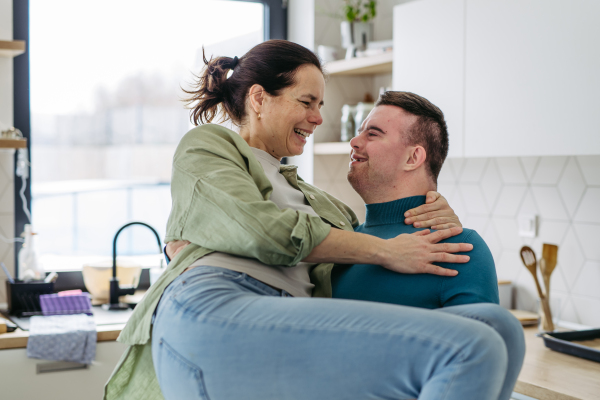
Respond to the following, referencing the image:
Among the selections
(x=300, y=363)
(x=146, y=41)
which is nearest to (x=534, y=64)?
(x=300, y=363)

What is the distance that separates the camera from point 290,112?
5.17ft

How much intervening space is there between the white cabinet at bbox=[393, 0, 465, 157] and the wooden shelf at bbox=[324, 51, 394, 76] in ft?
0.50

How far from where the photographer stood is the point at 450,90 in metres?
2.29

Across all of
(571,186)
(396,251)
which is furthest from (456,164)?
(396,251)

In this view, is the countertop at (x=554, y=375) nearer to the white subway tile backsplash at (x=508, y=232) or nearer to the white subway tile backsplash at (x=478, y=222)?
the white subway tile backsplash at (x=508, y=232)

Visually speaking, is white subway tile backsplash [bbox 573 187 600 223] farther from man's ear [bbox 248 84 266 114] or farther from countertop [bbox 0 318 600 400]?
man's ear [bbox 248 84 266 114]

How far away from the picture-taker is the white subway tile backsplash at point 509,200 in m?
2.51

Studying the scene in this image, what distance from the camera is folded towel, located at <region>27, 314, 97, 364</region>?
6.89 feet

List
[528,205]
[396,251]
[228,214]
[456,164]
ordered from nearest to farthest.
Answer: [228,214]
[396,251]
[528,205]
[456,164]

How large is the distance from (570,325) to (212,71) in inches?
63.1

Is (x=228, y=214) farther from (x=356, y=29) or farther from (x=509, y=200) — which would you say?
(x=356, y=29)

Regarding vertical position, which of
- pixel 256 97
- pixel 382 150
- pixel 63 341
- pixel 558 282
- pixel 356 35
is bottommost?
pixel 63 341

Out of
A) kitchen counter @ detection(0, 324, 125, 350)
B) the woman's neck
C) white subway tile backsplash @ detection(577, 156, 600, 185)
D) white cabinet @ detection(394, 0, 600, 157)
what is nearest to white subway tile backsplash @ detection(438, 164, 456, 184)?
white cabinet @ detection(394, 0, 600, 157)

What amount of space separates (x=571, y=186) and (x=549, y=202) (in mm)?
109
